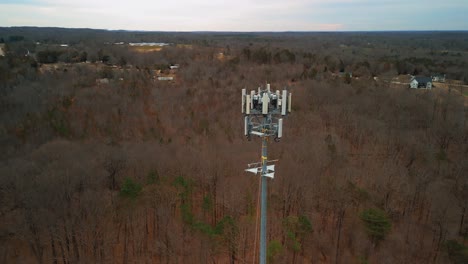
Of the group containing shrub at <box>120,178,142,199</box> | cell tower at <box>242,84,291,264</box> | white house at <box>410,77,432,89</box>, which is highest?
cell tower at <box>242,84,291,264</box>

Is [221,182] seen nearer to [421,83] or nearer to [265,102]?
[265,102]

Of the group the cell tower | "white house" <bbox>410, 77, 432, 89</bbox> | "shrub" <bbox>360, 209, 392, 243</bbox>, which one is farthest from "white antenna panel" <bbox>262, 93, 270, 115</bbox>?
"white house" <bbox>410, 77, 432, 89</bbox>

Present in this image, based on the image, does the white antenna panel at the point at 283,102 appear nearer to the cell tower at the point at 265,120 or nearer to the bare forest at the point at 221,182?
the cell tower at the point at 265,120

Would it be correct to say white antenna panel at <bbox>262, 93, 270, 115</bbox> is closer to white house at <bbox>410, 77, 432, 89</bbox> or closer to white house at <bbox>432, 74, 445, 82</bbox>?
white house at <bbox>410, 77, 432, 89</bbox>

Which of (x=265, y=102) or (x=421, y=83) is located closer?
(x=265, y=102)

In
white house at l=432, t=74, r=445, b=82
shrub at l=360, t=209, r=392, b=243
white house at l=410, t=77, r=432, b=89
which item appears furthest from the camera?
white house at l=432, t=74, r=445, b=82

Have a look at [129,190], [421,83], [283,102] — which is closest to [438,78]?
[421,83]

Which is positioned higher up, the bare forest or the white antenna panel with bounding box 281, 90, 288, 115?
the white antenna panel with bounding box 281, 90, 288, 115

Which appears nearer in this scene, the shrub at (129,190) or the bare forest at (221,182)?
the bare forest at (221,182)

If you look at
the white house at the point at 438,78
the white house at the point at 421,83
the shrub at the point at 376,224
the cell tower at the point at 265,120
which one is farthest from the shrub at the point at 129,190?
the white house at the point at 438,78
